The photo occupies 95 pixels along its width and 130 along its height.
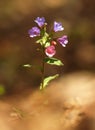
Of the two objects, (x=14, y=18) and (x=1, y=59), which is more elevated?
(x=14, y=18)

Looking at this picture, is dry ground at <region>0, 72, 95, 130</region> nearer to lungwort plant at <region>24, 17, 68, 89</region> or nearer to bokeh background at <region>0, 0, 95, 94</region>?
bokeh background at <region>0, 0, 95, 94</region>

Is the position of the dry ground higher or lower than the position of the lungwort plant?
lower

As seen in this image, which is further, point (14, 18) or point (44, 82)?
point (14, 18)

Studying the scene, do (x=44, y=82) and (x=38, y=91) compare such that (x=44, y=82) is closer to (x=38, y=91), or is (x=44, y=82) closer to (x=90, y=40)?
(x=38, y=91)

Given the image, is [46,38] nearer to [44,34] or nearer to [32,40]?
[44,34]

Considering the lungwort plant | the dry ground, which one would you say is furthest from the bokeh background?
the lungwort plant

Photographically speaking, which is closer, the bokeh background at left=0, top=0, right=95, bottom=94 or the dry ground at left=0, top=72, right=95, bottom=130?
the dry ground at left=0, top=72, right=95, bottom=130

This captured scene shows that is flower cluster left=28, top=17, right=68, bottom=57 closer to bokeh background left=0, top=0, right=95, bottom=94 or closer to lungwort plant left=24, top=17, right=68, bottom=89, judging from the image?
lungwort plant left=24, top=17, right=68, bottom=89

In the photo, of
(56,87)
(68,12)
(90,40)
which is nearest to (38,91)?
(56,87)
